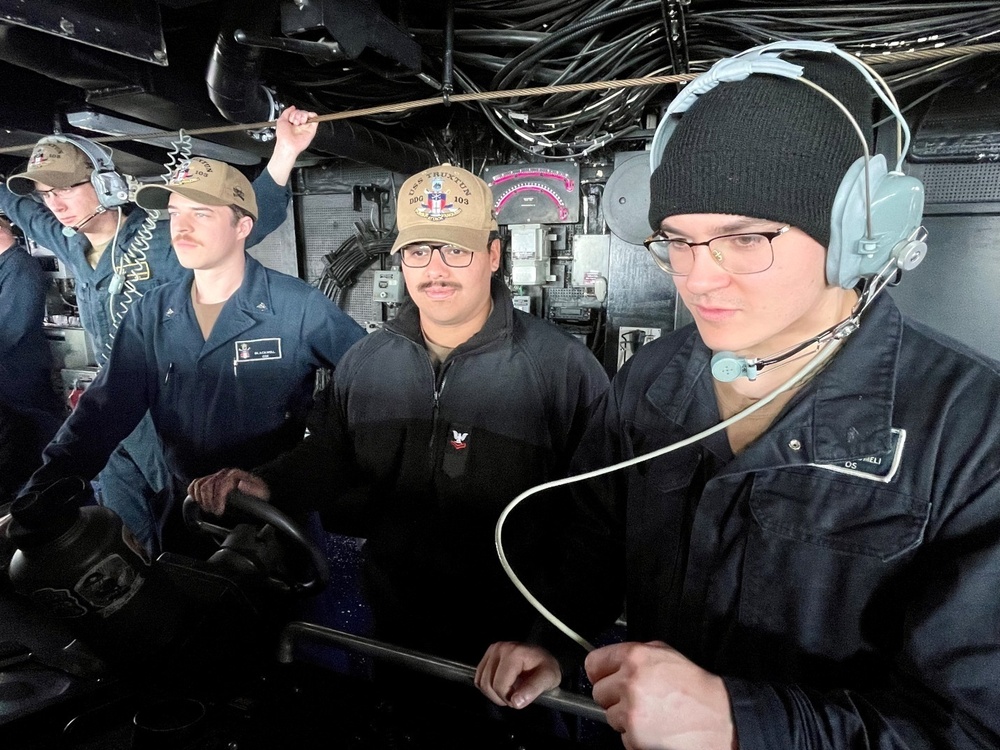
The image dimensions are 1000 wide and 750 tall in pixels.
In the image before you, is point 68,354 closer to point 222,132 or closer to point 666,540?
point 222,132

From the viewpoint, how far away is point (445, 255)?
5.18 feet

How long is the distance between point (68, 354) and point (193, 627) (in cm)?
97

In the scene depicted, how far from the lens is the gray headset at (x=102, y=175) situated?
1542mm

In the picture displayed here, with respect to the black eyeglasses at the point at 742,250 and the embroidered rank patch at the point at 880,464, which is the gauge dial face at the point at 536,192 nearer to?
the black eyeglasses at the point at 742,250

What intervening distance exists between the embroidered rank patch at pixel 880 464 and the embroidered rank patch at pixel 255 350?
136 centimetres

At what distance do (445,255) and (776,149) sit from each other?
0.98m

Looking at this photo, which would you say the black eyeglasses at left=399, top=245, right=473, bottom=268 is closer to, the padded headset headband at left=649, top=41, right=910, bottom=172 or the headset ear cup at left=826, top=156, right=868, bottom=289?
the padded headset headband at left=649, top=41, right=910, bottom=172

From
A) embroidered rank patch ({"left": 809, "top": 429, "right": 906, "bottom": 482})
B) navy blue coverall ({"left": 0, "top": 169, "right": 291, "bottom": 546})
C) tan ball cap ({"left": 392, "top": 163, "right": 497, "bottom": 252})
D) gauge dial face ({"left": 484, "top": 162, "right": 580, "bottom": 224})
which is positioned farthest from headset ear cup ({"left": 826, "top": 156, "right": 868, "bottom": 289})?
gauge dial face ({"left": 484, "top": 162, "right": 580, "bottom": 224})

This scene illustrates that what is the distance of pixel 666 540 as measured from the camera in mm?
987

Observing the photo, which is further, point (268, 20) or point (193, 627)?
point (268, 20)

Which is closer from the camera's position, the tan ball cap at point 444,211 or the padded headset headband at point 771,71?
the padded headset headband at point 771,71

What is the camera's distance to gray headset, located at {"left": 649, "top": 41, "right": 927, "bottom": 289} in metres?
0.75

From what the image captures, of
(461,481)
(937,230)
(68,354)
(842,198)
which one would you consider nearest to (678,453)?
(842,198)

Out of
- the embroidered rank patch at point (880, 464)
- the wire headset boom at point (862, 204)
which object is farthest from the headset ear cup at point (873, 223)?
the embroidered rank patch at point (880, 464)
